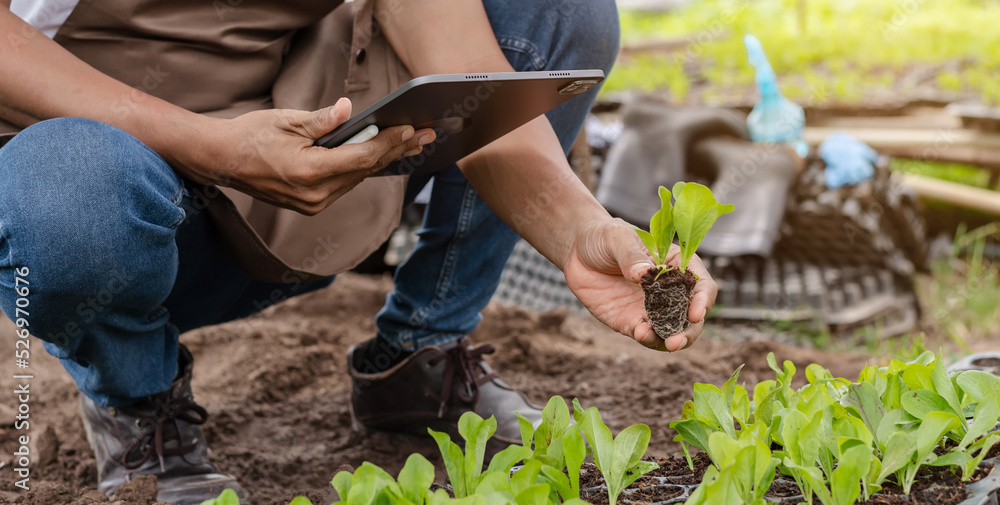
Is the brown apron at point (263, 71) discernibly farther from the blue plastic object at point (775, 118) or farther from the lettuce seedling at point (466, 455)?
the blue plastic object at point (775, 118)

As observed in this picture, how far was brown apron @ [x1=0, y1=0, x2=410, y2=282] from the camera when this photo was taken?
4.34ft

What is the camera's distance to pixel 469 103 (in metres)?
1.16

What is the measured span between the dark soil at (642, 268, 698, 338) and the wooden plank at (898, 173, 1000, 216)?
10.2 ft

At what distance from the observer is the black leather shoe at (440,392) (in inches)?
64.5

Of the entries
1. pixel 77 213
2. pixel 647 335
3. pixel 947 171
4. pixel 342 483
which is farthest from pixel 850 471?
pixel 947 171

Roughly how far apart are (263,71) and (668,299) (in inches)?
35.8

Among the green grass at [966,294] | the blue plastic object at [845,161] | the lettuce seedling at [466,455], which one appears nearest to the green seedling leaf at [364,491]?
the lettuce seedling at [466,455]

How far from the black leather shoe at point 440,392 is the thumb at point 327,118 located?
0.66 meters

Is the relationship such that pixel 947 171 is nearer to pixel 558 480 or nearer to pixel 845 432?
pixel 845 432

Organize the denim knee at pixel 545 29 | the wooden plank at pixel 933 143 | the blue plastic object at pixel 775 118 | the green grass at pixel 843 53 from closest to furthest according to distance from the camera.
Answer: the denim knee at pixel 545 29 → the blue plastic object at pixel 775 118 → the wooden plank at pixel 933 143 → the green grass at pixel 843 53

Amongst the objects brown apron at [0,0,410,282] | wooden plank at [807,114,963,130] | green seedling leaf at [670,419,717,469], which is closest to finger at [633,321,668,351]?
green seedling leaf at [670,419,717,469]

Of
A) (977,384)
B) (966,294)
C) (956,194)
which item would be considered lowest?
(966,294)

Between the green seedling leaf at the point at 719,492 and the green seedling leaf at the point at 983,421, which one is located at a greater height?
the green seedling leaf at the point at 719,492

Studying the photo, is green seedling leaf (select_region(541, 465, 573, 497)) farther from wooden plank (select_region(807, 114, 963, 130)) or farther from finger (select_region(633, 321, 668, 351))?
wooden plank (select_region(807, 114, 963, 130))
